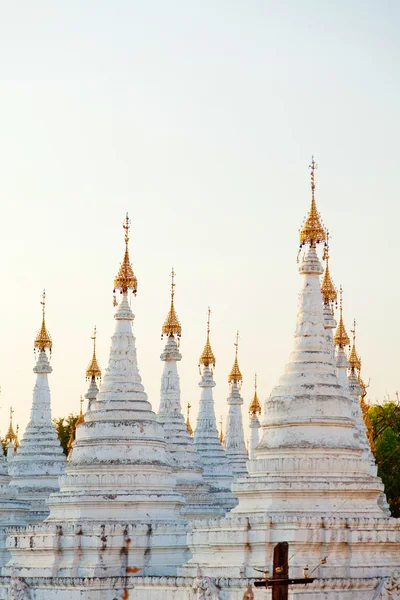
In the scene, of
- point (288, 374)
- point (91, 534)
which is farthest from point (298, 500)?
point (91, 534)

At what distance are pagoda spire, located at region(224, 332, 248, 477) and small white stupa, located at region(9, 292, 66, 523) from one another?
888 cm

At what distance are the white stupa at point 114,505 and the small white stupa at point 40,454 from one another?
28.6 feet

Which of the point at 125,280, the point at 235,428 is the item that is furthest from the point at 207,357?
the point at 125,280

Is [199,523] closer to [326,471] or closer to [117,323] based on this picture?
[326,471]

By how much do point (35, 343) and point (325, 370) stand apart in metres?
19.0

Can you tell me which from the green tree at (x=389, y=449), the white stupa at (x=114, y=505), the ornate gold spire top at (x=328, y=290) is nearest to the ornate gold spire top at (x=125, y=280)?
the white stupa at (x=114, y=505)

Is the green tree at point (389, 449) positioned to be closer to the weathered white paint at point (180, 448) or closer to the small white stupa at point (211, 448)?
the small white stupa at point (211, 448)

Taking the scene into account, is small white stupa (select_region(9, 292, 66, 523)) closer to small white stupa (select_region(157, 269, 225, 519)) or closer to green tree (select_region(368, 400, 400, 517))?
small white stupa (select_region(157, 269, 225, 519))

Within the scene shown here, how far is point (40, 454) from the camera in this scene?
55.5 m

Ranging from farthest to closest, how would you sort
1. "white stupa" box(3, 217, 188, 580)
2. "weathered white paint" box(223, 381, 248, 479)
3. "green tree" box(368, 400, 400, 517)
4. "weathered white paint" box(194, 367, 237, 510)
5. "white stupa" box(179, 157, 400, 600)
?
"green tree" box(368, 400, 400, 517) < "weathered white paint" box(223, 381, 248, 479) < "weathered white paint" box(194, 367, 237, 510) < "white stupa" box(3, 217, 188, 580) < "white stupa" box(179, 157, 400, 600)

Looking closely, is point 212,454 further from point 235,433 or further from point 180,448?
point 180,448

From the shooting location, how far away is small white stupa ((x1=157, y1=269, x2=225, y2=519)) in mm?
52969

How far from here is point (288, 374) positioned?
135 feet

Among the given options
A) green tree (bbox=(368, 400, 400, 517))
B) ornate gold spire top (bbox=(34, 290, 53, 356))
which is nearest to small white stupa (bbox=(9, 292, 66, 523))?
ornate gold spire top (bbox=(34, 290, 53, 356))
